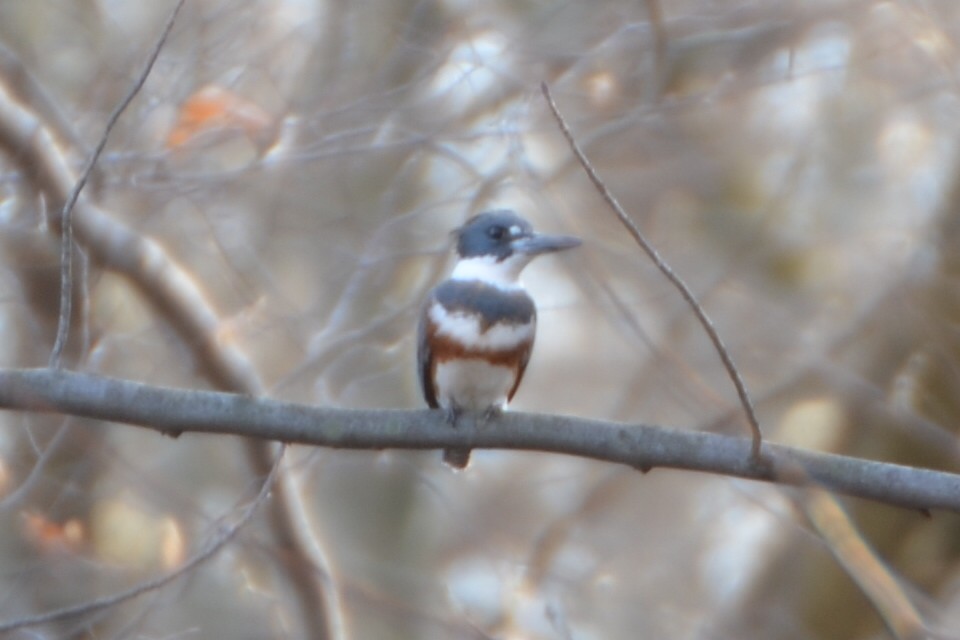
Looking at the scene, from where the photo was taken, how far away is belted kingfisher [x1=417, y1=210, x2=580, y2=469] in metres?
3.97

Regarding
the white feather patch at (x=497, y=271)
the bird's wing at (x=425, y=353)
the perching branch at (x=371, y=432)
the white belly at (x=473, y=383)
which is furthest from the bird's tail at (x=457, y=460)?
the perching branch at (x=371, y=432)

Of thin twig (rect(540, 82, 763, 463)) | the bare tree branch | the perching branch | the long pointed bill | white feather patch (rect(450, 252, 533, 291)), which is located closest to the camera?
thin twig (rect(540, 82, 763, 463))

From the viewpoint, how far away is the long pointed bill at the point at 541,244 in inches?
160

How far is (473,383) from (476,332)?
0.55 ft

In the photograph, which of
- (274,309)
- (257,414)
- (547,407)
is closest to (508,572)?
(274,309)

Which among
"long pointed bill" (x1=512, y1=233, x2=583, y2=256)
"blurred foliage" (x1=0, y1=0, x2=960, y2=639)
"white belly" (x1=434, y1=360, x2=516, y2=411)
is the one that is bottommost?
"blurred foliage" (x1=0, y1=0, x2=960, y2=639)

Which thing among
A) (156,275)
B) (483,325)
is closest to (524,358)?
(483,325)

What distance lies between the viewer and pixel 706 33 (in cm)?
566

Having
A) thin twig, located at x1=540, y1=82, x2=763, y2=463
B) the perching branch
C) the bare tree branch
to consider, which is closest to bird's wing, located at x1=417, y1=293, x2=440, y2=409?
the bare tree branch

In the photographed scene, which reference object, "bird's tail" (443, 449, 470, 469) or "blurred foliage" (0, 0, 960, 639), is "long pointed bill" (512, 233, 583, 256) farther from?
"bird's tail" (443, 449, 470, 469)

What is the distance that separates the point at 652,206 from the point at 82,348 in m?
3.67

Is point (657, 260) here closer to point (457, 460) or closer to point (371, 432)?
point (371, 432)

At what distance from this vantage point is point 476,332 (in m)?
4.02

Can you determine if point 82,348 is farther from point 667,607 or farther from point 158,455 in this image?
point 667,607
